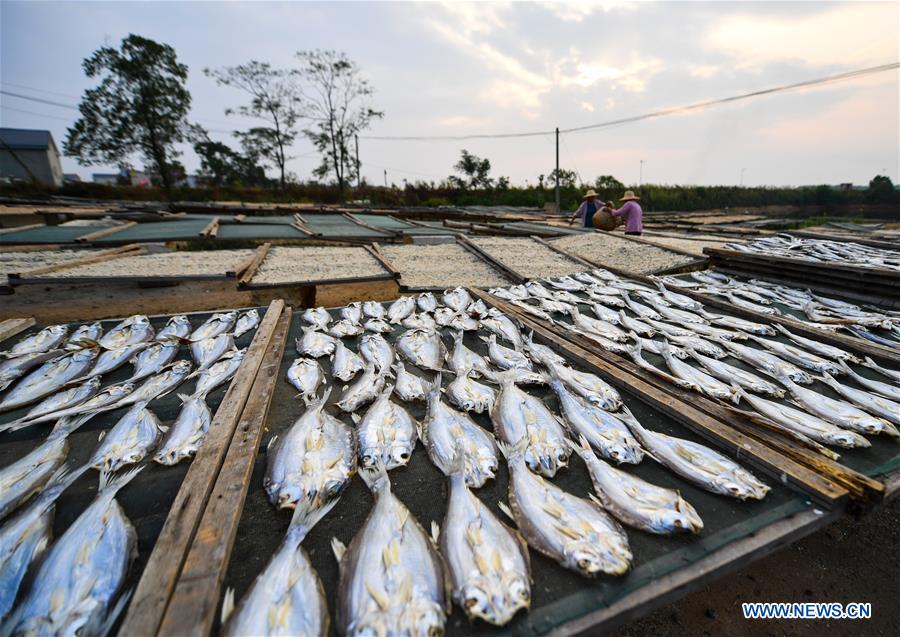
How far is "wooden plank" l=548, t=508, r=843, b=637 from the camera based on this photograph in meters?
1.20

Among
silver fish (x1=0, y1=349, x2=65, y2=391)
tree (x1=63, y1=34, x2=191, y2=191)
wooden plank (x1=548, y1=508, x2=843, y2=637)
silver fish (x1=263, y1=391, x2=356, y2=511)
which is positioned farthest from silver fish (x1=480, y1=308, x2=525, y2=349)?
tree (x1=63, y1=34, x2=191, y2=191)

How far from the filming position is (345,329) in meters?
3.61

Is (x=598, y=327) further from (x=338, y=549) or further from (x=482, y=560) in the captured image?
(x=338, y=549)

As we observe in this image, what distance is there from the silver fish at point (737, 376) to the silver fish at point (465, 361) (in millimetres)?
1781

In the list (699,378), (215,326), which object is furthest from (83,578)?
(699,378)

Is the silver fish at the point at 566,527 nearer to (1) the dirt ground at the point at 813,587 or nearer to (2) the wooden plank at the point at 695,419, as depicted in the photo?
(2) the wooden plank at the point at 695,419

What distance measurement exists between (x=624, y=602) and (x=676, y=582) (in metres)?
0.22

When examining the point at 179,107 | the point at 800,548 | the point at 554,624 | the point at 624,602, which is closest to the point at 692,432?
the point at 624,602

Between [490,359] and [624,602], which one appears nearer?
[624,602]

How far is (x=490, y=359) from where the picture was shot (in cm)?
316

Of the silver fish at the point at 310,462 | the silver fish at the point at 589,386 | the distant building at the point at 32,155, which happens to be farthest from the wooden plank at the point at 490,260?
the distant building at the point at 32,155

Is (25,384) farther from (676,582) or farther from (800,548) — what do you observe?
(800,548)

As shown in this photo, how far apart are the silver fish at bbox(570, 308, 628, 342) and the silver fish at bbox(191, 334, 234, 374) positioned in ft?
11.1

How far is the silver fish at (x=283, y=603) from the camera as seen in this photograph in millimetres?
1189
